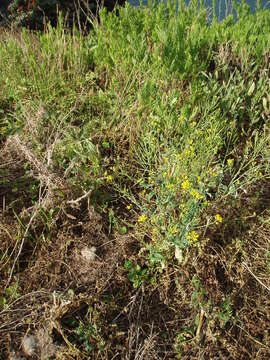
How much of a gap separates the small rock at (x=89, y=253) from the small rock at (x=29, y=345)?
0.52 meters

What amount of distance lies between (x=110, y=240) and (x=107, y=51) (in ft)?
6.25

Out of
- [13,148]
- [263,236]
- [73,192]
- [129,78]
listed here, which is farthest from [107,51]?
[263,236]

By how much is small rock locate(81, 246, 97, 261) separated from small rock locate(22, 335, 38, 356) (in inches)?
20.3

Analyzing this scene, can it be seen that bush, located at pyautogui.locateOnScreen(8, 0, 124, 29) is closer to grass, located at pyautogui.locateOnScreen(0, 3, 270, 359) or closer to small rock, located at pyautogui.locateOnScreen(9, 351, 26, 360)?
grass, located at pyautogui.locateOnScreen(0, 3, 270, 359)

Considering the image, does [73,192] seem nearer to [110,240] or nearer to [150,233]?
[110,240]

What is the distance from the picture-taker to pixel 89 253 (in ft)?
6.71

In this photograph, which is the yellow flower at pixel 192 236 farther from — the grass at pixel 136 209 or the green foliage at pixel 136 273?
the green foliage at pixel 136 273

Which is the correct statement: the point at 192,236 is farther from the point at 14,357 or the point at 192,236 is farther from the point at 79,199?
the point at 14,357

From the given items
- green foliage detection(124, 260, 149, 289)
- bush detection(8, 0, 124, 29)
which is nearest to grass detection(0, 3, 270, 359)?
green foliage detection(124, 260, 149, 289)

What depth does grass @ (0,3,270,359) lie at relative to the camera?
1.75 meters

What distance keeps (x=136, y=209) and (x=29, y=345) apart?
3.43 ft

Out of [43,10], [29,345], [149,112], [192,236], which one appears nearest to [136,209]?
[192,236]

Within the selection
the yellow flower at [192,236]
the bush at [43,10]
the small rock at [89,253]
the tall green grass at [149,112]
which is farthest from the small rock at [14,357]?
the bush at [43,10]

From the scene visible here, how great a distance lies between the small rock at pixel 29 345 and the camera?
5.29 feet
